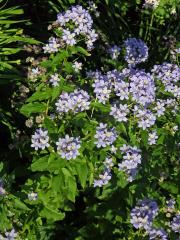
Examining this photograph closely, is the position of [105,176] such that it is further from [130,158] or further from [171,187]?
[171,187]

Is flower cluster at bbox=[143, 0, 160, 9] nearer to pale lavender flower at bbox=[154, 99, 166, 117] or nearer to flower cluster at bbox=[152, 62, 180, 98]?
flower cluster at bbox=[152, 62, 180, 98]

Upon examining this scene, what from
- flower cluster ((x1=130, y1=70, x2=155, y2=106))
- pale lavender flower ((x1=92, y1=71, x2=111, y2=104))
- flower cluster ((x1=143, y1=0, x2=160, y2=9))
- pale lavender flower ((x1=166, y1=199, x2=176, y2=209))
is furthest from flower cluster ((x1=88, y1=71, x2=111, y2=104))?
flower cluster ((x1=143, y1=0, x2=160, y2=9))

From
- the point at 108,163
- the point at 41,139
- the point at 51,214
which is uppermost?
the point at 41,139

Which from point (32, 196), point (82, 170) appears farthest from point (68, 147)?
point (32, 196)

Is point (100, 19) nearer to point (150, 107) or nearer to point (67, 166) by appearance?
point (150, 107)

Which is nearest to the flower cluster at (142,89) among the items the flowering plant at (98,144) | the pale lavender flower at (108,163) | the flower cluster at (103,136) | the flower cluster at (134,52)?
the flowering plant at (98,144)

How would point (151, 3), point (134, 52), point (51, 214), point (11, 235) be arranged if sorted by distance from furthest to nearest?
point (151, 3) < point (134, 52) < point (51, 214) < point (11, 235)

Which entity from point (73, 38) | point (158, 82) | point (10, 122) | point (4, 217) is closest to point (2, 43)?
point (10, 122)
